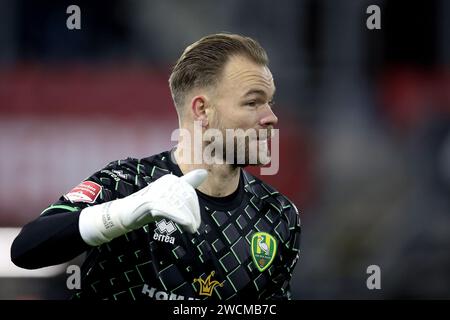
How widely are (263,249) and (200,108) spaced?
79 cm

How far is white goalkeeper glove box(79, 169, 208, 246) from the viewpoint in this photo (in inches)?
119

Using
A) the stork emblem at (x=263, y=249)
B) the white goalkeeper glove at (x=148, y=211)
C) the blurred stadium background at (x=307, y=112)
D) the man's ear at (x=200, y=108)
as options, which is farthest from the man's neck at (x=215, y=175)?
the blurred stadium background at (x=307, y=112)

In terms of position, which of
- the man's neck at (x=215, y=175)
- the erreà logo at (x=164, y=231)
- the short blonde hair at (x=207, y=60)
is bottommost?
the erreà logo at (x=164, y=231)

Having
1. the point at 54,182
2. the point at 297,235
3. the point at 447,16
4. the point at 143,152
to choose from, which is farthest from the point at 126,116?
the point at 297,235

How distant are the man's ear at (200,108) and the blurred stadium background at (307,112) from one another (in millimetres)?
4184

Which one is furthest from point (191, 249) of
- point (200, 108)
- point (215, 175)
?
point (200, 108)

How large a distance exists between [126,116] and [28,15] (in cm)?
172

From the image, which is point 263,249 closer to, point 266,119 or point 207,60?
point 266,119

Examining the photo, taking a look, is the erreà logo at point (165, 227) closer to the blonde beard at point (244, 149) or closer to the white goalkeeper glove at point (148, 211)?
the blonde beard at point (244, 149)

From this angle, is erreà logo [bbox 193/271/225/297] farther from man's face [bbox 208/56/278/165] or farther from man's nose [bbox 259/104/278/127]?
man's nose [bbox 259/104/278/127]

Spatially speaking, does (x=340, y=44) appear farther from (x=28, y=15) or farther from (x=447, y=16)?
(x=28, y=15)

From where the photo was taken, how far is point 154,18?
355 inches

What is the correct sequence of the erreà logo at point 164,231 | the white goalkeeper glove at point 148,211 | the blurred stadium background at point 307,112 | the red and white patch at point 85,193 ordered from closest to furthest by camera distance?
the white goalkeeper glove at point 148,211
the red and white patch at point 85,193
the erreà logo at point 164,231
the blurred stadium background at point 307,112

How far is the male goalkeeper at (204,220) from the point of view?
11.8 ft
